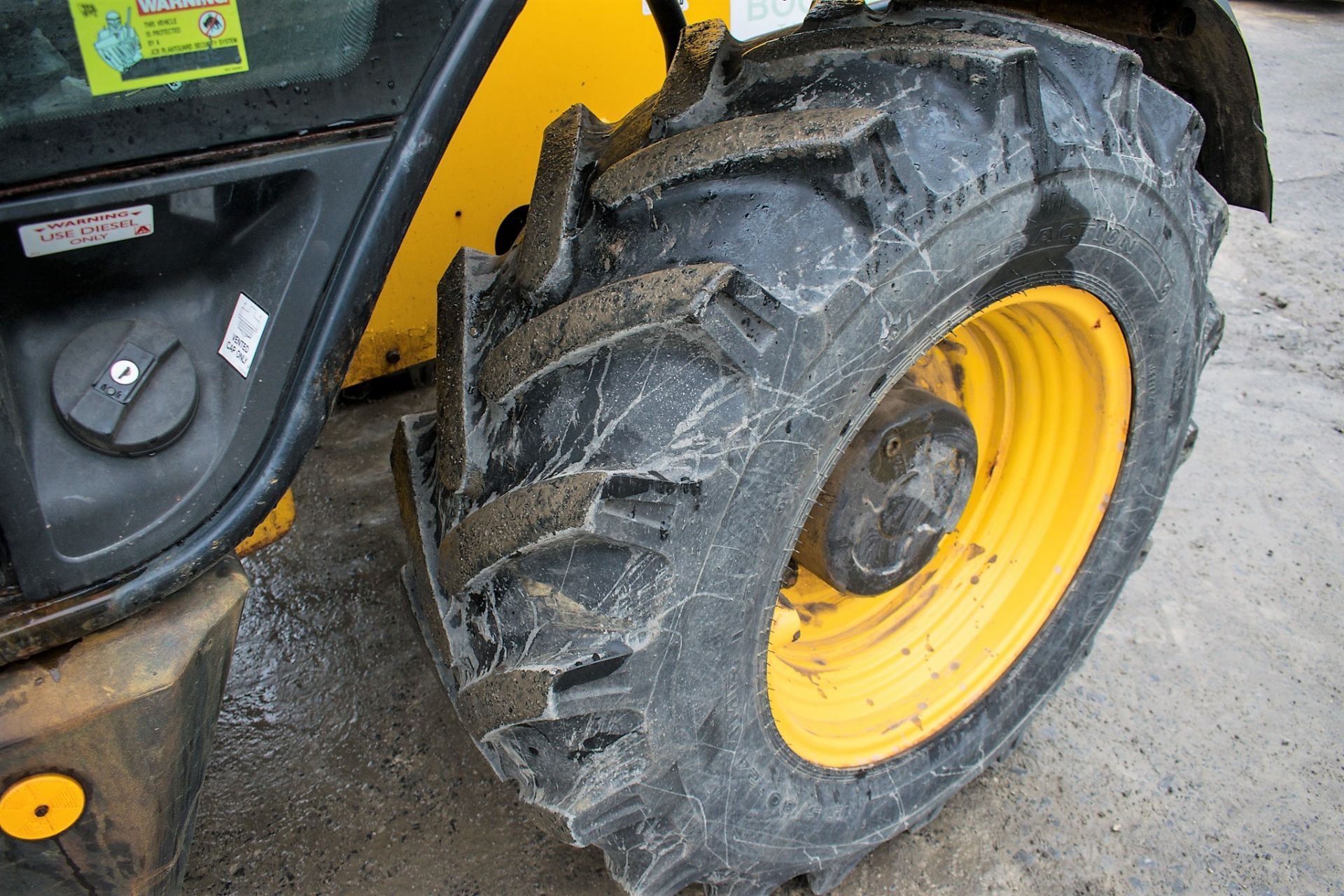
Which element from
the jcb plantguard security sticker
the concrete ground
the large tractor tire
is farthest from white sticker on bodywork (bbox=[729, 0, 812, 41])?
the jcb plantguard security sticker

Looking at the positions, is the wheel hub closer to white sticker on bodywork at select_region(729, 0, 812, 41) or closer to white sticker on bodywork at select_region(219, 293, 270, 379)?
white sticker on bodywork at select_region(219, 293, 270, 379)

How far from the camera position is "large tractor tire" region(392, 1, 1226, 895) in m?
0.95

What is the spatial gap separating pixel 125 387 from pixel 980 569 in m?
1.34

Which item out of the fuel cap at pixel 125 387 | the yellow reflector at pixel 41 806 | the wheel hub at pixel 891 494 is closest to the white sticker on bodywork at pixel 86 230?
the fuel cap at pixel 125 387

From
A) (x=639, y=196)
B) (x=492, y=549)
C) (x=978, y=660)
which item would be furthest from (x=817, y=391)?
(x=978, y=660)

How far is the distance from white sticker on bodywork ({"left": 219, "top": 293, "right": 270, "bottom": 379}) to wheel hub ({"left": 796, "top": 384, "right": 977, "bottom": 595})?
0.80 m

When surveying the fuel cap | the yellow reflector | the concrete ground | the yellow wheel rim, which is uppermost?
the fuel cap

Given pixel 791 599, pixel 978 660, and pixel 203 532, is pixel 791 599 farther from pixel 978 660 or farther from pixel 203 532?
pixel 203 532

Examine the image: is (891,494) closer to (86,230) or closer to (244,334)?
(244,334)

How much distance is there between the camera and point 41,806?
2.85 feet

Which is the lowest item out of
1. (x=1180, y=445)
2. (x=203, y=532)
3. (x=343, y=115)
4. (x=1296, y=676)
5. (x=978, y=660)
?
(x=1296, y=676)

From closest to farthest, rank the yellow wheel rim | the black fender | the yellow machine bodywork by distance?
the black fender → the yellow wheel rim → the yellow machine bodywork

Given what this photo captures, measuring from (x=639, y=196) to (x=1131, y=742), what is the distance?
4.79ft

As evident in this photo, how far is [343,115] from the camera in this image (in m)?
0.83
